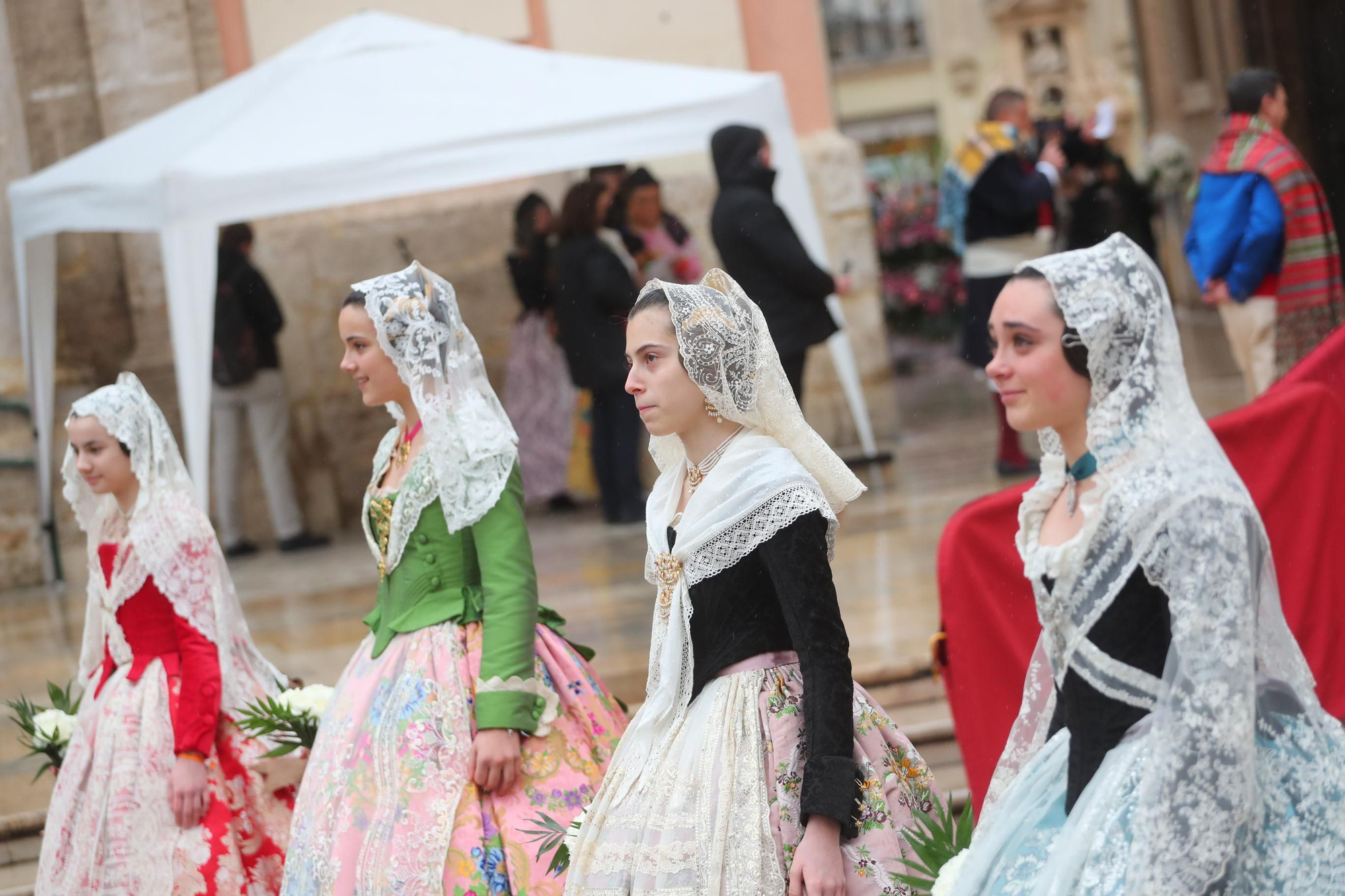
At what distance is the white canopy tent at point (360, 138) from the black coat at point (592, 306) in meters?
0.75

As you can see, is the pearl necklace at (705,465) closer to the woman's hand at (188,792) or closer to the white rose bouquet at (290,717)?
the white rose bouquet at (290,717)

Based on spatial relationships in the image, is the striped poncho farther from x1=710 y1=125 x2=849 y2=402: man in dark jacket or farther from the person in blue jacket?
x1=710 y1=125 x2=849 y2=402: man in dark jacket

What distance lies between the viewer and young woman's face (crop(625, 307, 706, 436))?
2.66 meters

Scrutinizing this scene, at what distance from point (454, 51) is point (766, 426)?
20.5ft

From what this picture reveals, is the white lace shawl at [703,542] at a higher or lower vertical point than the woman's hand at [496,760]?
higher

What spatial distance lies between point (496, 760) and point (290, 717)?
2.39 feet

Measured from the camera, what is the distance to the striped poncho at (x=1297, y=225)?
6.61 m

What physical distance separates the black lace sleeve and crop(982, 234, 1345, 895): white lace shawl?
406mm

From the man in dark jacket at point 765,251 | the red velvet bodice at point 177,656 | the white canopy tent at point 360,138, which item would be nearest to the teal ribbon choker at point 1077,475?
the red velvet bodice at point 177,656

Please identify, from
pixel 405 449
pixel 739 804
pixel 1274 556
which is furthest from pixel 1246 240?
pixel 739 804

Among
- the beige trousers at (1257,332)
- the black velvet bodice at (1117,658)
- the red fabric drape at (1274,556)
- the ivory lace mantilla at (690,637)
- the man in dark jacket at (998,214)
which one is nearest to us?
the black velvet bodice at (1117,658)

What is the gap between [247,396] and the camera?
390 inches

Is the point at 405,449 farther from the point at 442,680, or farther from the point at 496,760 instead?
the point at 496,760

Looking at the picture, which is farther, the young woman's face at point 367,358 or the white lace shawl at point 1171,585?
the young woman's face at point 367,358
